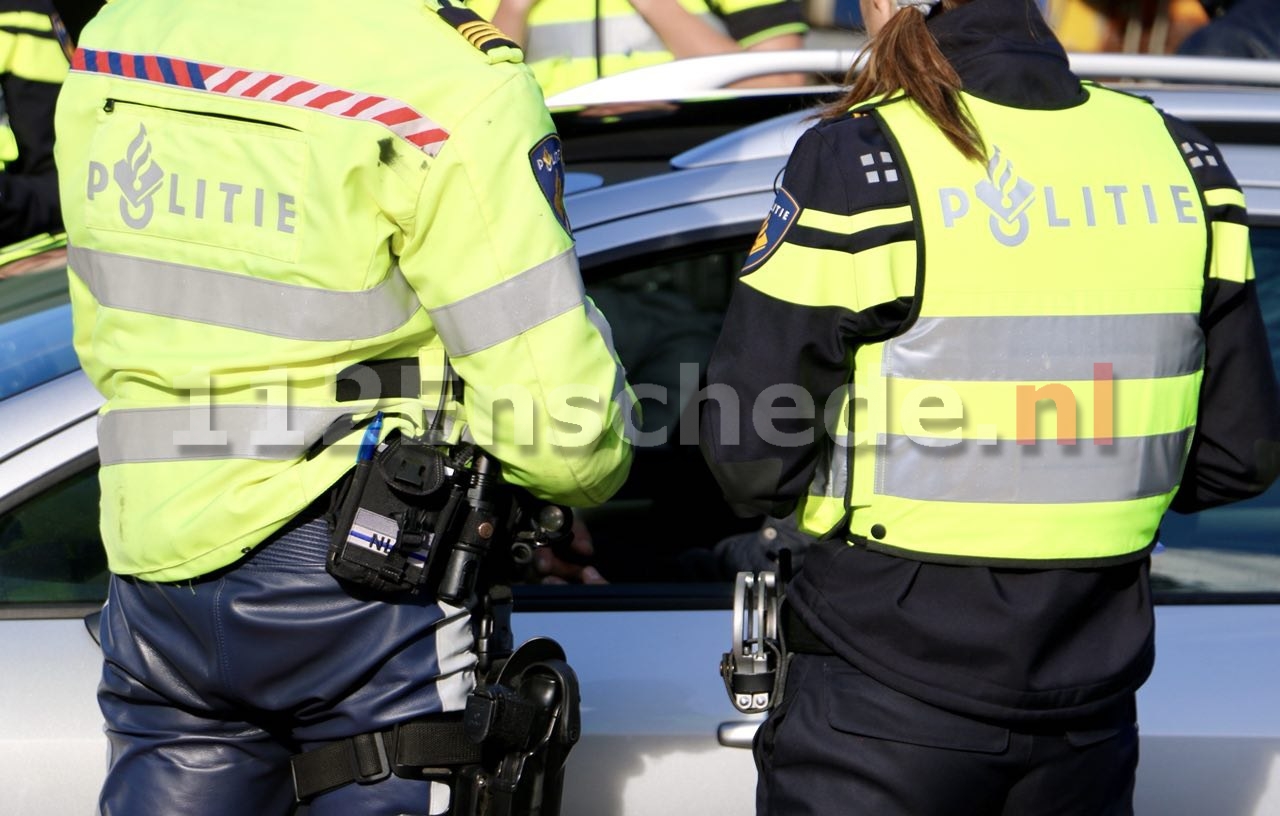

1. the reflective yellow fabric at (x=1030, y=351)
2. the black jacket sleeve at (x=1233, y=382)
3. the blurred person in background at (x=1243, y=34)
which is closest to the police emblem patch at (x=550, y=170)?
the reflective yellow fabric at (x=1030, y=351)

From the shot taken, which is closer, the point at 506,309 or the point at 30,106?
the point at 506,309

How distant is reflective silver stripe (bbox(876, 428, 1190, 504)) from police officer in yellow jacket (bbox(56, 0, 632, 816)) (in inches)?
12.6

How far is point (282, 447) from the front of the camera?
4.90 ft

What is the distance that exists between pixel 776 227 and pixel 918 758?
1.82ft

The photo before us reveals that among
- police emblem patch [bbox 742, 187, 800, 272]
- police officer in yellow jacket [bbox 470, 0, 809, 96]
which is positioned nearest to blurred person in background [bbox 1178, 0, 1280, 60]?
police officer in yellow jacket [bbox 470, 0, 809, 96]

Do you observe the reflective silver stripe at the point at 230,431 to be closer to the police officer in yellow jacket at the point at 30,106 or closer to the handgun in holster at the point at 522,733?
the handgun in holster at the point at 522,733

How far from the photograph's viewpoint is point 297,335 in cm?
147

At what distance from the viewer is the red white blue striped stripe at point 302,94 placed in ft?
4.68

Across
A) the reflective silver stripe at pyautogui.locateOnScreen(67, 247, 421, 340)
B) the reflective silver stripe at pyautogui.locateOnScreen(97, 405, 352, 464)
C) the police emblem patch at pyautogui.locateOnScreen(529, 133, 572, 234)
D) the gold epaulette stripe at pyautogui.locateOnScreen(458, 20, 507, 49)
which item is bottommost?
the reflective silver stripe at pyautogui.locateOnScreen(97, 405, 352, 464)

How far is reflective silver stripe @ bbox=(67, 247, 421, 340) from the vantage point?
1461 millimetres

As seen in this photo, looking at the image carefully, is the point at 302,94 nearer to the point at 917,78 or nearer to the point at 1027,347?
the point at 917,78

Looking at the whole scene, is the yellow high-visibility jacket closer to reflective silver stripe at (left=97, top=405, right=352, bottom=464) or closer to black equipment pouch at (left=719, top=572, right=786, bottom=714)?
reflective silver stripe at (left=97, top=405, right=352, bottom=464)

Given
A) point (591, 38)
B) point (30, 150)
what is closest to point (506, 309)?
point (591, 38)

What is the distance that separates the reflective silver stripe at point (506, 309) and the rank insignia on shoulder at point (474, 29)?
0.75 ft
